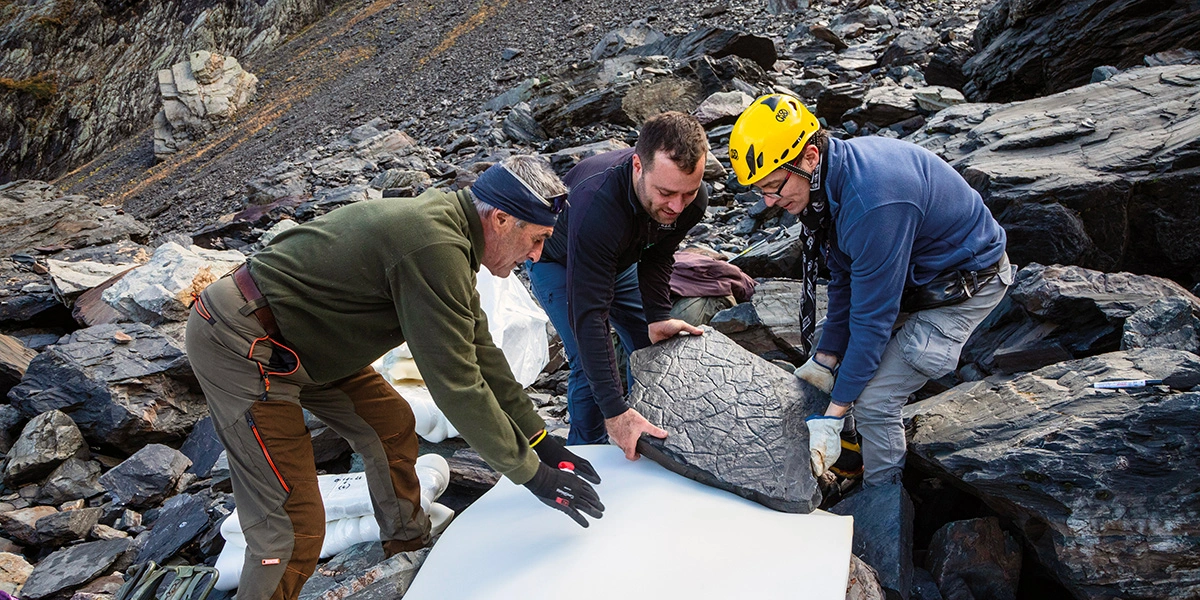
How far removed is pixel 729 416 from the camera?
3.03m

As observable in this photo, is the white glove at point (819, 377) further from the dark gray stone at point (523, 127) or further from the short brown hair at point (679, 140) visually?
the dark gray stone at point (523, 127)

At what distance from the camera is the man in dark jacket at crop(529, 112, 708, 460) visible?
9.06 feet

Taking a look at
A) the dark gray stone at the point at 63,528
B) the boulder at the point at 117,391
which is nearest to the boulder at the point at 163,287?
the boulder at the point at 117,391

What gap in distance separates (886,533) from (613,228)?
1.50 metres

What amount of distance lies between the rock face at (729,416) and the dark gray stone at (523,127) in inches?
322

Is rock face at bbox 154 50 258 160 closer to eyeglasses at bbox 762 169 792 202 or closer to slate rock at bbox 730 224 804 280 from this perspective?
slate rock at bbox 730 224 804 280

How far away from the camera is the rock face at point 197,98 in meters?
19.5

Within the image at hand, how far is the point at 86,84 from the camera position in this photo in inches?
936

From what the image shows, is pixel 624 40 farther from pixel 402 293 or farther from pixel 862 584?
pixel 862 584

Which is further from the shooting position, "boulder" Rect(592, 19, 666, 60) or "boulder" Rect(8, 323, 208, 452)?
"boulder" Rect(592, 19, 666, 60)

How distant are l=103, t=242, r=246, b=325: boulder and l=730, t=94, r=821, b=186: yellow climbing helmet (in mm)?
5446

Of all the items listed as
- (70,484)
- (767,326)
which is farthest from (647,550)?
(70,484)

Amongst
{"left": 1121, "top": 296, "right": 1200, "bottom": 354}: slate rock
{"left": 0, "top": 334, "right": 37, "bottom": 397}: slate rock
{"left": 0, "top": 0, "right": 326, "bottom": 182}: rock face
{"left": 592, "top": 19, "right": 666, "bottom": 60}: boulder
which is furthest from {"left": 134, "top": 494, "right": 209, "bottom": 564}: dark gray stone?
{"left": 0, "top": 0, "right": 326, "bottom": 182}: rock face

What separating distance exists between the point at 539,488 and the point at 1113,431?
1890mm
